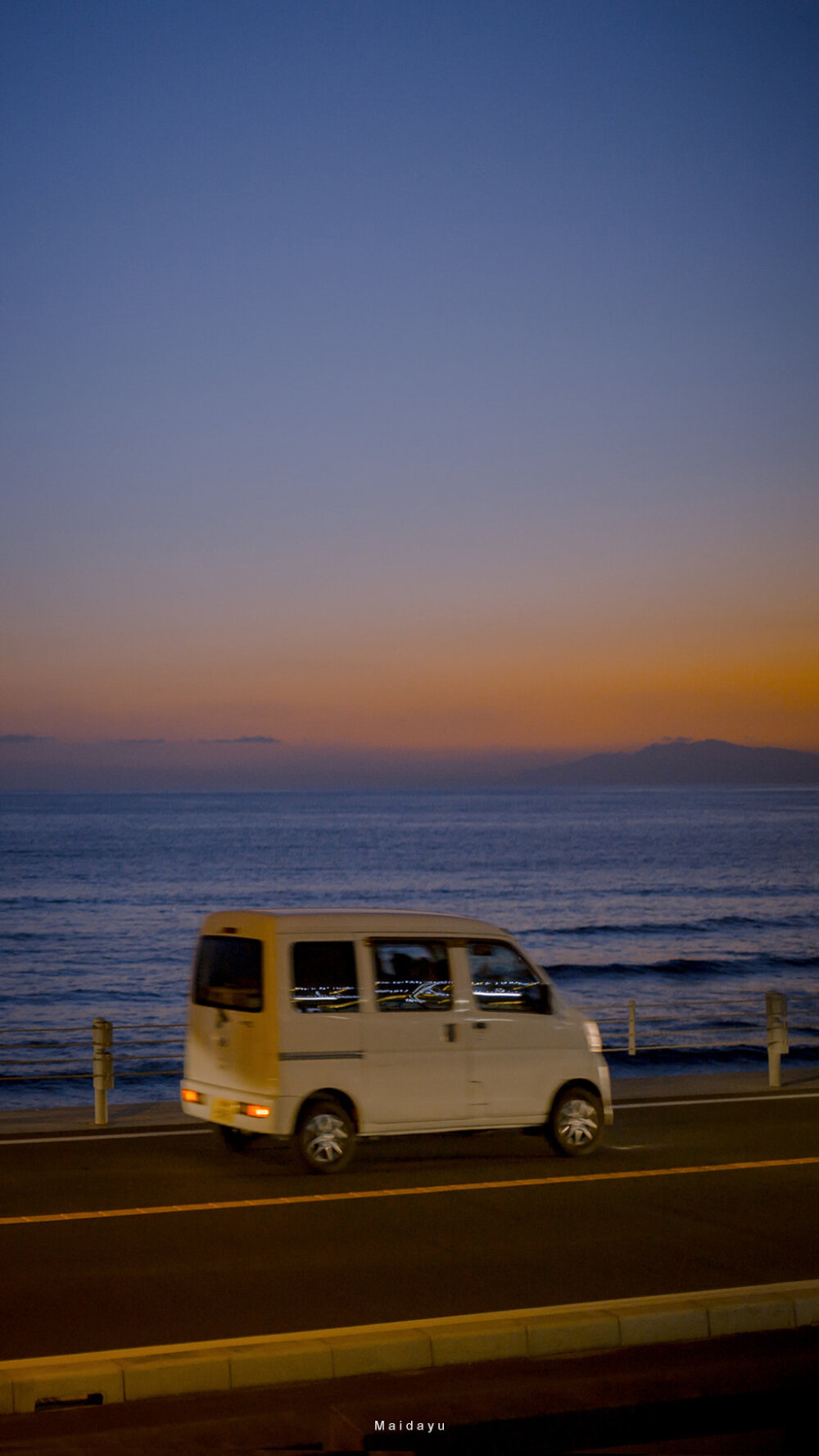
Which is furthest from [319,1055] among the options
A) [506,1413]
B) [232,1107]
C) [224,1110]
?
[506,1413]

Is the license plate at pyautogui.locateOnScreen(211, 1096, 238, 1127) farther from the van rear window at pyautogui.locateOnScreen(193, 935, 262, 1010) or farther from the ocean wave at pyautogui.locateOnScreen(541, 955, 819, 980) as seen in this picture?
the ocean wave at pyautogui.locateOnScreen(541, 955, 819, 980)

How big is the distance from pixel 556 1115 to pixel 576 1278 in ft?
13.1

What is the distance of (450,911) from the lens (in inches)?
2815

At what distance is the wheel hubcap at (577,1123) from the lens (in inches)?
465

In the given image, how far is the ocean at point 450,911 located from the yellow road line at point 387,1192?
2.88m

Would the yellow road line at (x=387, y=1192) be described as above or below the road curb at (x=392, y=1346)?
below

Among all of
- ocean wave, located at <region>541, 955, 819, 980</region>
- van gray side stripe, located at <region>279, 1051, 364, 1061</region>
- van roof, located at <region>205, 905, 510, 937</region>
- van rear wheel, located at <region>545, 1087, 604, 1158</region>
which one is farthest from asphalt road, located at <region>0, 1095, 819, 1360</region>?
ocean wave, located at <region>541, 955, 819, 980</region>

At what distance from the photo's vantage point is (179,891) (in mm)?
79750

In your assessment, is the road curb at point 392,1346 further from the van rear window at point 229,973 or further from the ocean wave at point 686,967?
the ocean wave at point 686,967

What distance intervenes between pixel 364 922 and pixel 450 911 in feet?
200

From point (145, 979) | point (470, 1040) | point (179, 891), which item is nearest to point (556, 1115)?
point (470, 1040)

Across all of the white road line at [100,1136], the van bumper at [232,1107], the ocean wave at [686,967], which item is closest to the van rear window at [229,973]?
the van bumper at [232,1107]

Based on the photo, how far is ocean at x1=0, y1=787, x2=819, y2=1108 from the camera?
1330 inches

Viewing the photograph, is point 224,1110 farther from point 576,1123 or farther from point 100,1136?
point 576,1123
